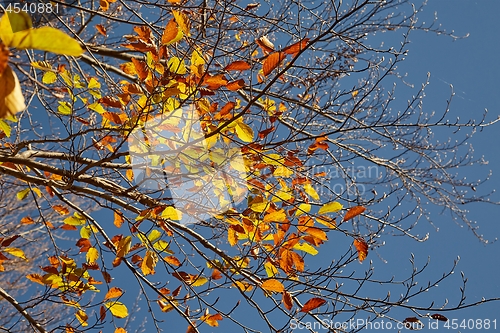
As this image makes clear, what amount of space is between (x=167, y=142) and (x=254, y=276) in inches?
28.1

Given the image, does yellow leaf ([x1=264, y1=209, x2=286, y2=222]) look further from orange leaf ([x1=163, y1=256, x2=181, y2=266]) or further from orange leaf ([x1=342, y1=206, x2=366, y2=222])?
orange leaf ([x1=163, y1=256, x2=181, y2=266])

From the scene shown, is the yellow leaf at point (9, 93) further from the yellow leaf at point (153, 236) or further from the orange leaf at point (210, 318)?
the orange leaf at point (210, 318)

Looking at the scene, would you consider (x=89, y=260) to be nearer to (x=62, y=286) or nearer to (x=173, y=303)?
(x=62, y=286)

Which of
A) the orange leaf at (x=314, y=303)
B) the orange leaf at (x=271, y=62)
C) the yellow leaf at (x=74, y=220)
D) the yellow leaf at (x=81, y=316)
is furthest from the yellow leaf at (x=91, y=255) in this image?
the orange leaf at (x=271, y=62)

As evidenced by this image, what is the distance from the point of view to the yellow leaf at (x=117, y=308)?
2.00 m

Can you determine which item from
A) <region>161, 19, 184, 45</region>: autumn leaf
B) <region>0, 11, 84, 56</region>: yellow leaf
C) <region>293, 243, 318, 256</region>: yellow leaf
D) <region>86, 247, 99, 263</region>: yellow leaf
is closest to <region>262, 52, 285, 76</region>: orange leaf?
<region>161, 19, 184, 45</region>: autumn leaf

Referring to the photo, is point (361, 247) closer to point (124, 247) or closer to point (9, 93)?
point (124, 247)

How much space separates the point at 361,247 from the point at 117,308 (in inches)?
47.4

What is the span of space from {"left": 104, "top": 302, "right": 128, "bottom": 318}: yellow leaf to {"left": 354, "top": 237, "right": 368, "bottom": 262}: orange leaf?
1.16 metres

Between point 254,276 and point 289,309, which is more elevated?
point 254,276

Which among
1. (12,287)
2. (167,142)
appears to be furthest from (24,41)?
(12,287)

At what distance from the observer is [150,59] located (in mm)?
1654

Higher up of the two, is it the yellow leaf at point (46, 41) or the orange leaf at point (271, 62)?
the orange leaf at point (271, 62)

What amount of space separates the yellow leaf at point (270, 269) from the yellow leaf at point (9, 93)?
4.87ft
